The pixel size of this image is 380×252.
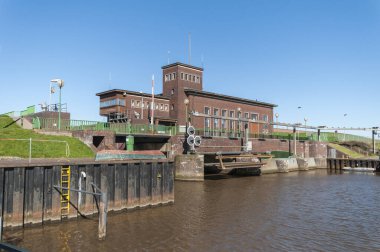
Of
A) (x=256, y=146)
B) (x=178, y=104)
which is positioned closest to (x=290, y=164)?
(x=256, y=146)

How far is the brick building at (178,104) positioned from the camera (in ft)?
194

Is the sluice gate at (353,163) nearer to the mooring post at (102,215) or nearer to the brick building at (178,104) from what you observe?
the brick building at (178,104)

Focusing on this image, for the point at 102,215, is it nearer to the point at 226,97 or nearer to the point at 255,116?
the point at 226,97

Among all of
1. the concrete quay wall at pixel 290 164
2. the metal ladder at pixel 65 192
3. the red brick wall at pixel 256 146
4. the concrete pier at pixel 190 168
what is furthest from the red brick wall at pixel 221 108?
the metal ladder at pixel 65 192

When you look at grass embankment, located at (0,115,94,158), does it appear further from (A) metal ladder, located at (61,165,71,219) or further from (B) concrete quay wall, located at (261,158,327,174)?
(B) concrete quay wall, located at (261,158,327,174)

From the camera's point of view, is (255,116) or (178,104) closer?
(178,104)

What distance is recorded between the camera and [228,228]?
1766 cm

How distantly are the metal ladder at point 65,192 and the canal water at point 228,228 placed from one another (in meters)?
0.83

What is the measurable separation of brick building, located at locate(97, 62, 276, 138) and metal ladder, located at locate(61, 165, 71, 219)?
123 ft

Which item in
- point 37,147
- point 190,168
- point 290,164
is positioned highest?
point 37,147

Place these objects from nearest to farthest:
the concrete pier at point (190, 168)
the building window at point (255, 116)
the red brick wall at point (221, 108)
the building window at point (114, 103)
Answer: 1. the concrete pier at point (190, 168)
2. the building window at point (114, 103)
3. the red brick wall at point (221, 108)
4. the building window at point (255, 116)

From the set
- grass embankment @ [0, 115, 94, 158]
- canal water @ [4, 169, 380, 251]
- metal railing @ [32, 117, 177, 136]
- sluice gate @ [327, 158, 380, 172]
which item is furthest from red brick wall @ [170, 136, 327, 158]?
canal water @ [4, 169, 380, 251]

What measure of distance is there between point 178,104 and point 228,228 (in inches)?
1830

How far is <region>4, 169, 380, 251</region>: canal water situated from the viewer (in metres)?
14.3
